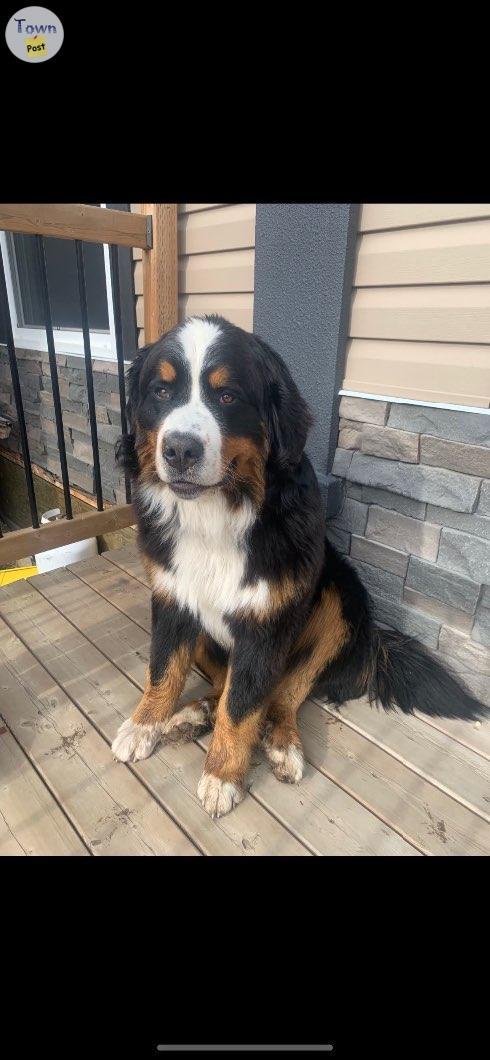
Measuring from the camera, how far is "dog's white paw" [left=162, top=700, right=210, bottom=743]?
1.67 m

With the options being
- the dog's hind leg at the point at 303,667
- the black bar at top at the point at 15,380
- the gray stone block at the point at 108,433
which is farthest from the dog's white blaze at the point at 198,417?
the gray stone block at the point at 108,433

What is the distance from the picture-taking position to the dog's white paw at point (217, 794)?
1.42 m

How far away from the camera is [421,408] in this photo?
70.5 inches

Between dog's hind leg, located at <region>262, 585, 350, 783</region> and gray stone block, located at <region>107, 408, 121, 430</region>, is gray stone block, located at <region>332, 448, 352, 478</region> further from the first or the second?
gray stone block, located at <region>107, 408, 121, 430</region>

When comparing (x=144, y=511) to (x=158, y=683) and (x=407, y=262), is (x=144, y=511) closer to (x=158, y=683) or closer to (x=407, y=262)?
(x=158, y=683)

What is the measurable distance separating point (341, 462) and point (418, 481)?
340mm

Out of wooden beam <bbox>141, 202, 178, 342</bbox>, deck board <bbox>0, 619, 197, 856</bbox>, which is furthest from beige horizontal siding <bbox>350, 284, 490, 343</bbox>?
deck board <bbox>0, 619, 197, 856</bbox>

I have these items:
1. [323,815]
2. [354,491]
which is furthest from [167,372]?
[323,815]

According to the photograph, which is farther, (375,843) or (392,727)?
(392,727)

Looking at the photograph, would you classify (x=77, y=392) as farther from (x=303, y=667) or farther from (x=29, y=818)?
(x=29, y=818)

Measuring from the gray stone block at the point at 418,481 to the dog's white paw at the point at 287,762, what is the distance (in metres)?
0.94

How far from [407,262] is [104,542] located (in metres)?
2.82

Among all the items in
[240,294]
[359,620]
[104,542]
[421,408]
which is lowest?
[104,542]

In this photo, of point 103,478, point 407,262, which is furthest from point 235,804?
point 103,478
